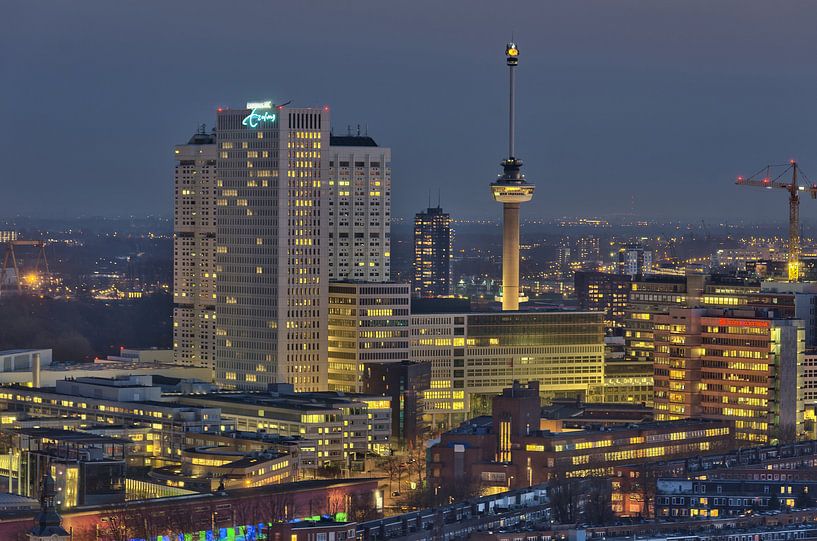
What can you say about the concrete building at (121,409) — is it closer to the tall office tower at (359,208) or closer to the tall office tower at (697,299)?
the tall office tower at (359,208)

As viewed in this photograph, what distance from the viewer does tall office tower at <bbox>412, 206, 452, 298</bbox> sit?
19050 cm

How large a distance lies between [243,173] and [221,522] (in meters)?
40.7

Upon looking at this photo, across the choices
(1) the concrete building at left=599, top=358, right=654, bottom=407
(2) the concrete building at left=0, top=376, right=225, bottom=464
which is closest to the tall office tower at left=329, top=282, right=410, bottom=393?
(2) the concrete building at left=0, top=376, right=225, bottom=464

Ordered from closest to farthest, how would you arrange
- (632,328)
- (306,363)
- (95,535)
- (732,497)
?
(95,535) < (732,497) < (306,363) < (632,328)

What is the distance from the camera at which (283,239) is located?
11119 cm

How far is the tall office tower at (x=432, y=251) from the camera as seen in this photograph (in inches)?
Result: 7500

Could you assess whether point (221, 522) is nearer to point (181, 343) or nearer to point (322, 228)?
point (322, 228)

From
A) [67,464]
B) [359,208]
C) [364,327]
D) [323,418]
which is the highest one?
[359,208]

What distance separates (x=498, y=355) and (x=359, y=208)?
15290 millimetres

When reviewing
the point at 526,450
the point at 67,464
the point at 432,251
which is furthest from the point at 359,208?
the point at 432,251

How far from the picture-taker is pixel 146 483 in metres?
81.0

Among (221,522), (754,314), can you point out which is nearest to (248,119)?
(754,314)

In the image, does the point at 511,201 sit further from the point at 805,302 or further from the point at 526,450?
the point at 526,450

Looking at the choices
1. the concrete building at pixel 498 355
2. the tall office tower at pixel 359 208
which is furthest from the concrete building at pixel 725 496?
the tall office tower at pixel 359 208
